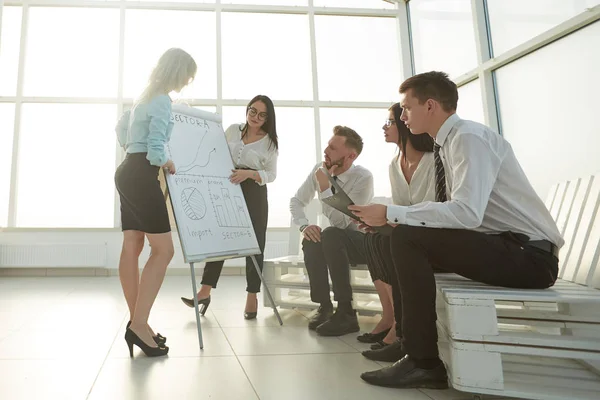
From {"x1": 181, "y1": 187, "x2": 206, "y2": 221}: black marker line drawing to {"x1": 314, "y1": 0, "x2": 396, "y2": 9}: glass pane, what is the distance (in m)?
4.51

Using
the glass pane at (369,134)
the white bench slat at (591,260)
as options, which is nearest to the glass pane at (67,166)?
the glass pane at (369,134)

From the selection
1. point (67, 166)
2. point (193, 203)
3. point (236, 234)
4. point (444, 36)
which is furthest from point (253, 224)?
point (67, 166)

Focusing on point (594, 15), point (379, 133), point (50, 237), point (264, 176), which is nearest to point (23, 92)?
point (50, 237)

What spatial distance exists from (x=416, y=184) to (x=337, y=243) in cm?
54

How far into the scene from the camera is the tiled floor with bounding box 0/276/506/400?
3.77 feet

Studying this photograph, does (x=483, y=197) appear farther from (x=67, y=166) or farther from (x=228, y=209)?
(x=67, y=166)

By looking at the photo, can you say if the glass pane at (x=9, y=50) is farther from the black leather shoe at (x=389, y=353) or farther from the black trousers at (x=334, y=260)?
the black leather shoe at (x=389, y=353)

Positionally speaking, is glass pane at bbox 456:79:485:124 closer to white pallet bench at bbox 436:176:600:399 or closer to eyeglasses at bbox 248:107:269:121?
eyeglasses at bbox 248:107:269:121

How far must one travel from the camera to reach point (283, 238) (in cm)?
488

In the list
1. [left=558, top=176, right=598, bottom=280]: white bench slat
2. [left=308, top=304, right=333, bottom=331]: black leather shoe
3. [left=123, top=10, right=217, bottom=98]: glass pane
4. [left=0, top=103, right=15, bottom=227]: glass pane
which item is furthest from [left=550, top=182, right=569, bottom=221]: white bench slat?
[left=0, top=103, right=15, bottom=227]: glass pane

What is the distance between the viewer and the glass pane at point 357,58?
17.3ft

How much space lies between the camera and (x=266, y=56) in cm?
A: 521

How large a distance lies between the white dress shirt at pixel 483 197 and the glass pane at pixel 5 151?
526 cm

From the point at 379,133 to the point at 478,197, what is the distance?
427 cm
